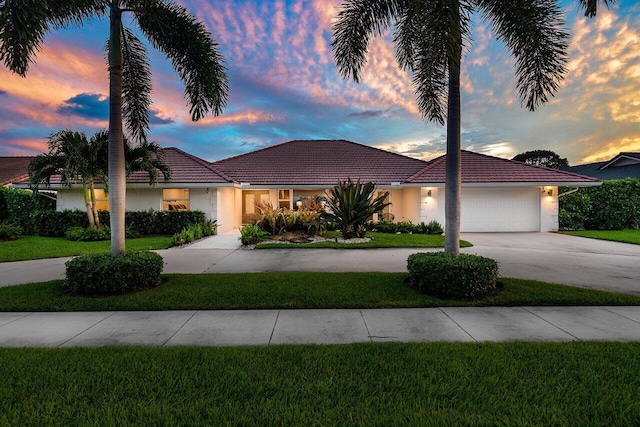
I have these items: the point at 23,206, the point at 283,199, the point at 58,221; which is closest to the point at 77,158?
the point at 58,221

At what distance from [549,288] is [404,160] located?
16.7 meters

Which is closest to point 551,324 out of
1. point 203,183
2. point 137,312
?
point 137,312

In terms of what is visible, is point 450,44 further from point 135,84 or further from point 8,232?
point 8,232

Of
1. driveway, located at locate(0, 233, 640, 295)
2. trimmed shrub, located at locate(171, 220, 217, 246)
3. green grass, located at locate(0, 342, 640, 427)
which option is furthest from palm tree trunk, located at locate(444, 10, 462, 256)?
trimmed shrub, located at locate(171, 220, 217, 246)

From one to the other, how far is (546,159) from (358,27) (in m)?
48.9

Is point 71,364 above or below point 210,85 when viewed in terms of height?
below

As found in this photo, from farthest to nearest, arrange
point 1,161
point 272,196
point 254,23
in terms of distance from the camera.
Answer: point 1,161 → point 272,196 → point 254,23

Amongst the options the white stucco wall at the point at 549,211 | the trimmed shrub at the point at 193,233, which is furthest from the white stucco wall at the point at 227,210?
the white stucco wall at the point at 549,211

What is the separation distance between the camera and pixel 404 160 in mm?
21672

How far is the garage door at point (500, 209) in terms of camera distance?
1711 cm

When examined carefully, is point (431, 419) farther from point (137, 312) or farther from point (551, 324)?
point (137, 312)

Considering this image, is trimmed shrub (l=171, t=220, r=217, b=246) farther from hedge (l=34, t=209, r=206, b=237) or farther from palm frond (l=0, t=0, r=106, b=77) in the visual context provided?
palm frond (l=0, t=0, r=106, b=77)

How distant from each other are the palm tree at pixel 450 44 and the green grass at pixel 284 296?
1.34m

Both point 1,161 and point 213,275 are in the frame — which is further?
point 1,161
